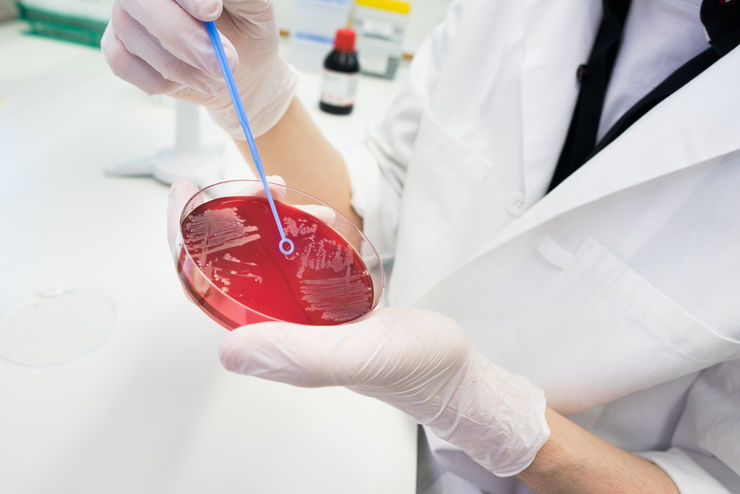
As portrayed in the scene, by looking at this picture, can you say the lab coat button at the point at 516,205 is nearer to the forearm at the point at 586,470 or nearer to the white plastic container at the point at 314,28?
the forearm at the point at 586,470

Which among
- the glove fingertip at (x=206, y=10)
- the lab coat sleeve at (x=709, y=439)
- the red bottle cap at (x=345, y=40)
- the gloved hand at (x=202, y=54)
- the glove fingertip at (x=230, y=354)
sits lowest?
the lab coat sleeve at (x=709, y=439)

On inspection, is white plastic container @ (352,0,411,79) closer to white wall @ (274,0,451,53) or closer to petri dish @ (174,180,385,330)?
white wall @ (274,0,451,53)

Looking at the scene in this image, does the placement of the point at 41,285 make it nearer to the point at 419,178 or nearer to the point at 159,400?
the point at 159,400

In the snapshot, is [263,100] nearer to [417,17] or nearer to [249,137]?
[249,137]

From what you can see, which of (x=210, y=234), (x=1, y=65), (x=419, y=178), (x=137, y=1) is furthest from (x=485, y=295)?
(x=1, y=65)

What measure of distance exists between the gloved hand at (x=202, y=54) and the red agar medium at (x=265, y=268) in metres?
0.25

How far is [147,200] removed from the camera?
1234 millimetres

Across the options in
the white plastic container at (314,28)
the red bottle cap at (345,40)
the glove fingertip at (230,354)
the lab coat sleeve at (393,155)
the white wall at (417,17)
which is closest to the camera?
the glove fingertip at (230,354)

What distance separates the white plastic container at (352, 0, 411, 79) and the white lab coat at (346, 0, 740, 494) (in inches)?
46.3

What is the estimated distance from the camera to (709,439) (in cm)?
80

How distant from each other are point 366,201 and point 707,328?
757 millimetres

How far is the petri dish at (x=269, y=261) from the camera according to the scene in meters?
0.58

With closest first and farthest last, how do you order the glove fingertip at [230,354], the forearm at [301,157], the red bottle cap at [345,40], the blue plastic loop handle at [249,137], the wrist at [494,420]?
the glove fingertip at [230,354] → the blue plastic loop handle at [249,137] → the wrist at [494,420] → the forearm at [301,157] → the red bottle cap at [345,40]

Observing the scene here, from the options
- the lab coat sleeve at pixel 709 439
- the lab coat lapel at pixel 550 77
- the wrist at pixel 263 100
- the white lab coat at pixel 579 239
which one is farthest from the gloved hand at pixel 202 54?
the lab coat sleeve at pixel 709 439
